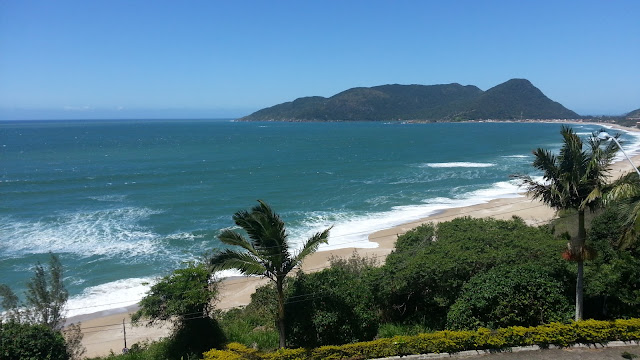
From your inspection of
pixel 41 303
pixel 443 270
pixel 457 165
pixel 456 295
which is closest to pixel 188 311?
pixel 41 303

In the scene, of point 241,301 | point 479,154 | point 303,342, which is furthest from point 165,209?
point 479,154

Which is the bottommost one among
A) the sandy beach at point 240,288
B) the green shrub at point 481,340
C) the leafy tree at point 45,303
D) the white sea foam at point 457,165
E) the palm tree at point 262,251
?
the sandy beach at point 240,288

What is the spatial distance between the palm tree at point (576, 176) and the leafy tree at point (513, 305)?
1.52 metres

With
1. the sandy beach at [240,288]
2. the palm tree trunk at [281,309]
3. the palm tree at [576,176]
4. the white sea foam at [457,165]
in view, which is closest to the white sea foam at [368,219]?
the sandy beach at [240,288]

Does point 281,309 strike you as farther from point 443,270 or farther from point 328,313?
point 443,270

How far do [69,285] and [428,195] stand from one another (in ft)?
98.1

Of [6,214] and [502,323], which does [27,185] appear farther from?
[502,323]

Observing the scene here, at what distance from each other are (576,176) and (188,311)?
10.7 metres

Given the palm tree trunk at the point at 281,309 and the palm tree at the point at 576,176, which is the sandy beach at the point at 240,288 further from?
the palm tree trunk at the point at 281,309

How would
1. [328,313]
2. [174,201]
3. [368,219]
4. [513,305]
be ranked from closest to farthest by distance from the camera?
[513,305]
[328,313]
[368,219]
[174,201]

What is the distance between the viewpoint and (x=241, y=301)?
1966 cm

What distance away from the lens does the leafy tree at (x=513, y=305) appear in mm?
10148

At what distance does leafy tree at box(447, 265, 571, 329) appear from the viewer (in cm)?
1015

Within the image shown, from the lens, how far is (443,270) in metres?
11.7
